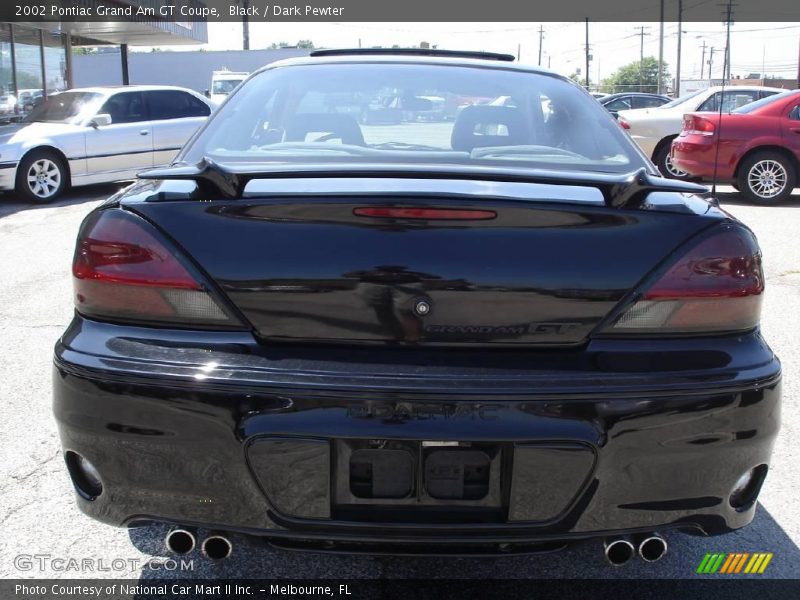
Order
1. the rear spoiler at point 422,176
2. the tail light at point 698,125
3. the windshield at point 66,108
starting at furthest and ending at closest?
the windshield at point 66,108
the tail light at point 698,125
the rear spoiler at point 422,176

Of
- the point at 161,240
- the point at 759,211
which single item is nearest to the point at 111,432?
the point at 161,240

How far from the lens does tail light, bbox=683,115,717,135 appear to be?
10810 millimetres

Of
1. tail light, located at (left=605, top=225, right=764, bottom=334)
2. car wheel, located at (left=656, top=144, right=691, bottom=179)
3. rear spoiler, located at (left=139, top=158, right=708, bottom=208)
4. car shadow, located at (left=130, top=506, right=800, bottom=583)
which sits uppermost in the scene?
rear spoiler, located at (left=139, top=158, right=708, bottom=208)

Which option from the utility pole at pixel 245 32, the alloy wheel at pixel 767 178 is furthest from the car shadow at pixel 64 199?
the utility pole at pixel 245 32

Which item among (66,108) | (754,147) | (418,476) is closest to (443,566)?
(418,476)

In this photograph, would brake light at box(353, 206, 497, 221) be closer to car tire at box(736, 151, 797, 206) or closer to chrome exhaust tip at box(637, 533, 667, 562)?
chrome exhaust tip at box(637, 533, 667, 562)

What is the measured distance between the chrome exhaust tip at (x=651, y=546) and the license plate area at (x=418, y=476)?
0.41 meters

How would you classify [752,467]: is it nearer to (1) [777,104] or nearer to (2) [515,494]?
(2) [515,494]

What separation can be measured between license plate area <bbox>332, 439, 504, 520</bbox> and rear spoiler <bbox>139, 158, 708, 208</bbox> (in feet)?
2.29

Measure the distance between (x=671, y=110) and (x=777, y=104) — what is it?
2.24 m

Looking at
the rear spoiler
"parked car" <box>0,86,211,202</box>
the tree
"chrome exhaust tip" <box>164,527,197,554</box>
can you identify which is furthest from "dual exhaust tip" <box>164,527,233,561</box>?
the tree

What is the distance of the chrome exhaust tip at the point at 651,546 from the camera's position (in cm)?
212

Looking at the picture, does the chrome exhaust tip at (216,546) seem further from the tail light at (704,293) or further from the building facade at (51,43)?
the building facade at (51,43)

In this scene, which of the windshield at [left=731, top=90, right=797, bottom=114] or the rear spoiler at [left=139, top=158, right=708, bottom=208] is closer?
the rear spoiler at [left=139, top=158, right=708, bottom=208]
